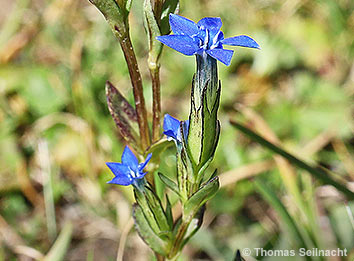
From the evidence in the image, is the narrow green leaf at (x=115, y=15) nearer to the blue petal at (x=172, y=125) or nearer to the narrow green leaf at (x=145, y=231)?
the blue petal at (x=172, y=125)

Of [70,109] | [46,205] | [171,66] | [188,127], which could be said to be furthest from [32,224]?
[188,127]

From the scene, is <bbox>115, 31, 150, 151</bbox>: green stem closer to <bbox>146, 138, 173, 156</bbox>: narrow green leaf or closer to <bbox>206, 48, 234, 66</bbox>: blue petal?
<bbox>146, 138, 173, 156</bbox>: narrow green leaf

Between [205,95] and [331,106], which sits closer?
[205,95]

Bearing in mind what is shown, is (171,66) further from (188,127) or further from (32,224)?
(188,127)

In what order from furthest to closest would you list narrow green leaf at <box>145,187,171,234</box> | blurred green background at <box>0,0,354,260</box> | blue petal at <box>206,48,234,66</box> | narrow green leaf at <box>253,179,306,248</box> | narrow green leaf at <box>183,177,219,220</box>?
blurred green background at <box>0,0,354,260</box>, narrow green leaf at <box>253,179,306,248</box>, narrow green leaf at <box>145,187,171,234</box>, narrow green leaf at <box>183,177,219,220</box>, blue petal at <box>206,48,234,66</box>

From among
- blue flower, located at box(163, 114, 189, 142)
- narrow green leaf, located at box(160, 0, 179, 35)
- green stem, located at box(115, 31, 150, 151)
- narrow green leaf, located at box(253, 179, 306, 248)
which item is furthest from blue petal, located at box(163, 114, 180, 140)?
narrow green leaf, located at box(253, 179, 306, 248)

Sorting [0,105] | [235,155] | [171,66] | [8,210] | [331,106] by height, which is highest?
[171,66]

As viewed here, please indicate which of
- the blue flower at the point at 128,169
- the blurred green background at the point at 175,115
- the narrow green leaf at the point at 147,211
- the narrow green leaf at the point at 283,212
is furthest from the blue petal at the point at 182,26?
the blurred green background at the point at 175,115
